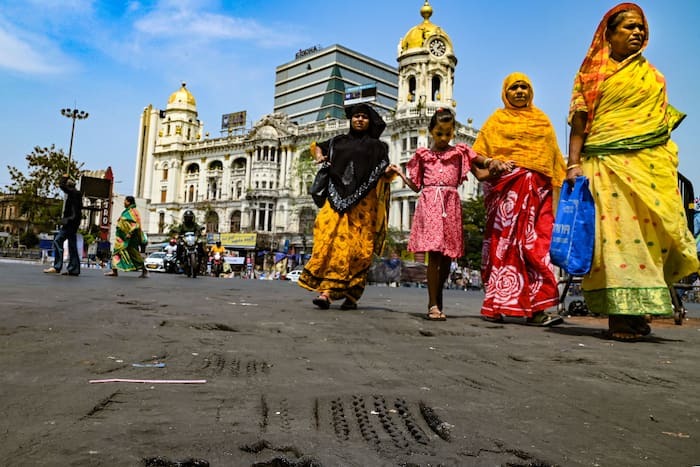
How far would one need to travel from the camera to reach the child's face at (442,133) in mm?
5637

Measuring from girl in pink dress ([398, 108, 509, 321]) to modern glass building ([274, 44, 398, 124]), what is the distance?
78.5 meters

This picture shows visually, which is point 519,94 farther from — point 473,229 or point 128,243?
point 473,229

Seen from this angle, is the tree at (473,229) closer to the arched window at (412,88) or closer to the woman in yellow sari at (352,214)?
the arched window at (412,88)

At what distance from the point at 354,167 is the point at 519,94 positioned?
71.4 inches

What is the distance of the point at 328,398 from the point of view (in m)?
1.88

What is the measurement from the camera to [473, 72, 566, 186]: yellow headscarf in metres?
5.40

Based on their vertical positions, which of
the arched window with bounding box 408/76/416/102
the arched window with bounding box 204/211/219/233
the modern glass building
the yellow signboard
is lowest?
the yellow signboard

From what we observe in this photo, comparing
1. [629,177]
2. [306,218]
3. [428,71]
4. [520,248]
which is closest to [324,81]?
[306,218]

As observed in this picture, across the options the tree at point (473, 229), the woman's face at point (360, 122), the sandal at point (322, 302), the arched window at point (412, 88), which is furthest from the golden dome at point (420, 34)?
the sandal at point (322, 302)

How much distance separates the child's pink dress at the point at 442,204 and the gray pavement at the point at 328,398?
1926mm

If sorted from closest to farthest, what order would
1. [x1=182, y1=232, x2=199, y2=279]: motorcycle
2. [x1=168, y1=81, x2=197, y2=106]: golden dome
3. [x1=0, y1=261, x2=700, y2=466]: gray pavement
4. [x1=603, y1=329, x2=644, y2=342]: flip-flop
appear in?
[x1=0, y1=261, x2=700, y2=466]: gray pavement → [x1=603, y1=329, x2=644, y2=342]: flip-flop → [x1=182, y1=232, x2=199, y2=279]: motorcycle → [x1=168, y1=81, x2=197, y2=106]: golden dome

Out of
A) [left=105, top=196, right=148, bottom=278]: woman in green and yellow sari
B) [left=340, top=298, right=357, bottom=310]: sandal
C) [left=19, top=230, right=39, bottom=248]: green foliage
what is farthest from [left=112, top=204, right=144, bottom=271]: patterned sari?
[left=19, top=230, right=39, bottom=248]: green foliage

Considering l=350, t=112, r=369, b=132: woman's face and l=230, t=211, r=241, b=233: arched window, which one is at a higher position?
l=230, t=211, r=241, b=233: arched window

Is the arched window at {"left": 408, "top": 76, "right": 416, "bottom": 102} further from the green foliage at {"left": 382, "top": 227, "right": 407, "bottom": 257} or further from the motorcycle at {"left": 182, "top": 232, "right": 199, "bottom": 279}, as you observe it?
the motorcycle at {"left": 182, "top": 232, "right": 199, "bottom": 279}
